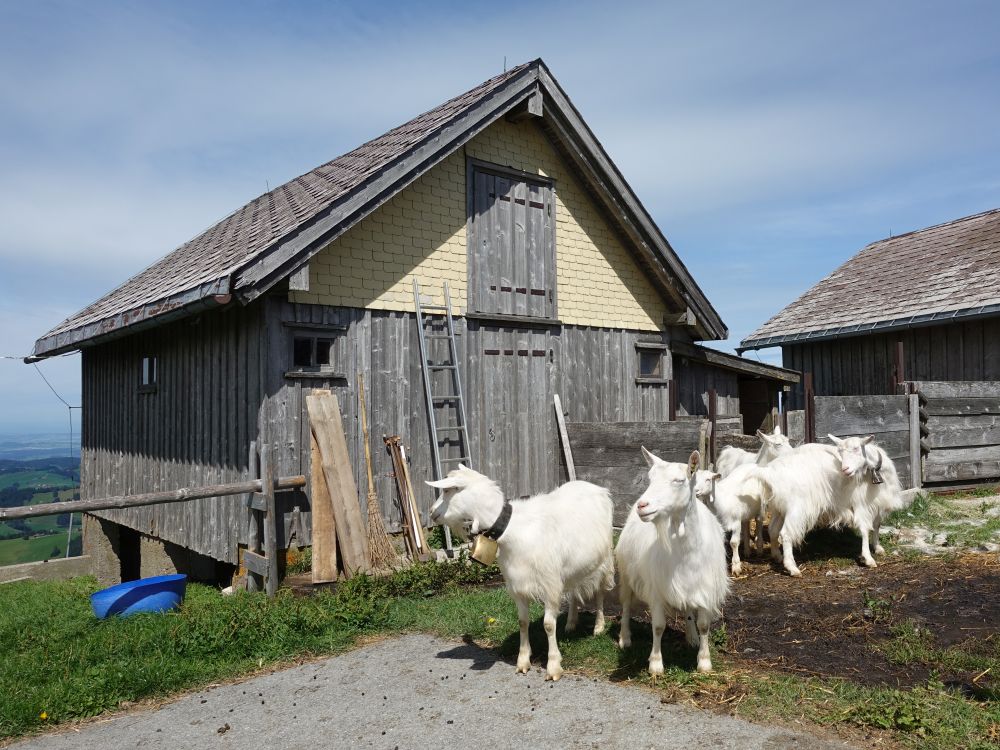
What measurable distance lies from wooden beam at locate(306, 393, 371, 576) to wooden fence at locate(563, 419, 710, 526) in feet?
13.7

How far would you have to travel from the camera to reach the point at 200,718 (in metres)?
5.56

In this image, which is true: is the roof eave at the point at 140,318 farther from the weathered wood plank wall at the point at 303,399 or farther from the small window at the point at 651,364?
the small window at the point at 651,364

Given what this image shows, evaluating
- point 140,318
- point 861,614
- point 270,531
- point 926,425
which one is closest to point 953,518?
point 926,425

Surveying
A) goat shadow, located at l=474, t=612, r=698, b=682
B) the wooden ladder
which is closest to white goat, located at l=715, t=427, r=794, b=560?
goat shadow, located at l=474, t=612, r=698, b=682

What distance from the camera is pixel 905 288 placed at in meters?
17.2

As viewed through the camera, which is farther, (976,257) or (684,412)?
(976,257)

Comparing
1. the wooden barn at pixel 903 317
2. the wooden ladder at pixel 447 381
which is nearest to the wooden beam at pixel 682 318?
the wooden barn at pixel 903 317

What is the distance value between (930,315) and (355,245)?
11806 mm

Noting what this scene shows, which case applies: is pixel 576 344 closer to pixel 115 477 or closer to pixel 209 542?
pixel 209 542

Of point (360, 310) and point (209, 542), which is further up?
point (360, 310)

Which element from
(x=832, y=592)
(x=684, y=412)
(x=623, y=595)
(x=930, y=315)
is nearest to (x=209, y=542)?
(x=623, y=595)

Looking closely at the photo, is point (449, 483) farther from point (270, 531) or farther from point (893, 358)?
point (893, 358)

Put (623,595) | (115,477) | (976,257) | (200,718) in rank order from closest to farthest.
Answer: (200,718)
(623,595)
(115,477)
(976,257)

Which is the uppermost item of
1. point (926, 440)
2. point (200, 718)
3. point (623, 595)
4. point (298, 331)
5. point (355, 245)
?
point (355, 245)
